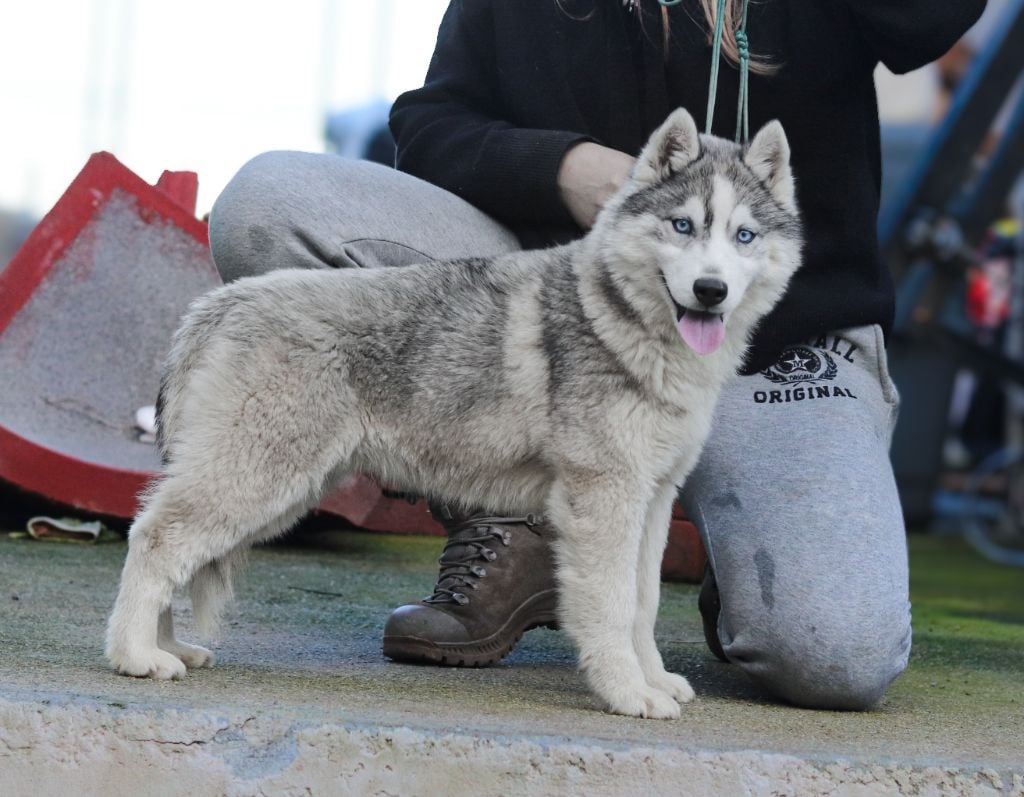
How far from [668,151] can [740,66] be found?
51 cm

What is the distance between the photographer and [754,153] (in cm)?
265

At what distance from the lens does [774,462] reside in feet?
9.78

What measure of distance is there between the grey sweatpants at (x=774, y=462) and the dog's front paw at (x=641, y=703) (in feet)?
1.37

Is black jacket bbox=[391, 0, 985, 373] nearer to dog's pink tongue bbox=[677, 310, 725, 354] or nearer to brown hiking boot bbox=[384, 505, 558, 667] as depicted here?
dog's pink tongue bbox=[677, 310, 725, 354]

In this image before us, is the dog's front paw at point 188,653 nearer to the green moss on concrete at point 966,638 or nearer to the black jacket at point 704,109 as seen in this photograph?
the black jacket at point 704,109

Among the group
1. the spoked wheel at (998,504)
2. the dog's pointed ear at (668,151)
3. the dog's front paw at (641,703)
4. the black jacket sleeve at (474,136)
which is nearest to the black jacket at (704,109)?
the black jacket sleeve at (474,136)

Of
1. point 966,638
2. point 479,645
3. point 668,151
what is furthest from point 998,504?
point 668,151

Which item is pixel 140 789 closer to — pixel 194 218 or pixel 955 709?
pixel 955 709

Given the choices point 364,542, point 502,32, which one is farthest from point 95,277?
point 502,32

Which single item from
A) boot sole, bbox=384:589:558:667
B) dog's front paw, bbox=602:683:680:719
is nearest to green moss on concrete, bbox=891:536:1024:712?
dog's front paw, bbox=602:683:680:719

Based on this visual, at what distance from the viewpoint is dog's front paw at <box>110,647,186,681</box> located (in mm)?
2414

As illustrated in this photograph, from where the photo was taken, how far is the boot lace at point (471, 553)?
293 cm

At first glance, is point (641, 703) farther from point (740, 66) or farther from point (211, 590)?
point (740, 66)

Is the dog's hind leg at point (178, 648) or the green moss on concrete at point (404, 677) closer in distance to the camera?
the green moss on concrete at point (404, 677)
